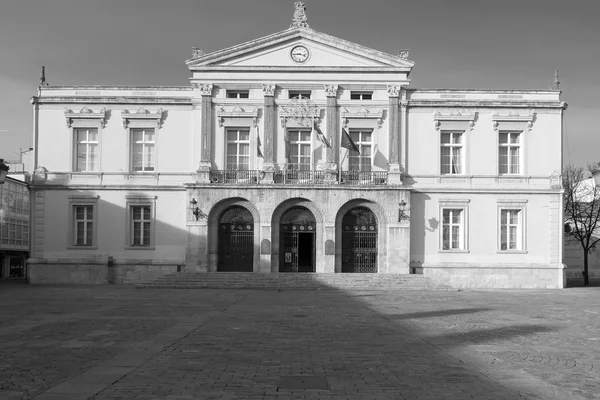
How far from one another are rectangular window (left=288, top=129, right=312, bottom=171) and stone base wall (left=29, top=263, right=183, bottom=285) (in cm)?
932

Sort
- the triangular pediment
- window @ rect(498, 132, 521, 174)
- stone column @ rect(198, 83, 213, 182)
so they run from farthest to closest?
window @ rect(498, 132, 521, 174), the triangular pediment, stone column @ rect(198, 83, 213, 182)

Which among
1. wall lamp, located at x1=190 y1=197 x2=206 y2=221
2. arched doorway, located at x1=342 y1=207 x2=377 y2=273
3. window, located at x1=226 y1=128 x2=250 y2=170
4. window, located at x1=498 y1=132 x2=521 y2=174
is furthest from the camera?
window, located at x1=498 y1=132 x2=521 y2=174

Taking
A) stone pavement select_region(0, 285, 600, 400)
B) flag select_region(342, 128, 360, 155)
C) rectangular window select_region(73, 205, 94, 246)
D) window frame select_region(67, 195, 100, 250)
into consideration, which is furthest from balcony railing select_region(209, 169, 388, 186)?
stone pavement select_region(0, 285, 600, 400)

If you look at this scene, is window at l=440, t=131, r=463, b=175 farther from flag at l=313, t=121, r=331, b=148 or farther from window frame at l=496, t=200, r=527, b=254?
flag at l=313, t=121, r=331, b=148

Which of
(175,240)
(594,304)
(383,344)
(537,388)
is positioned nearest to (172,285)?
(175,240)

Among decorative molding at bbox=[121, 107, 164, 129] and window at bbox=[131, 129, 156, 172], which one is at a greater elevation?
decorative molding at bbox=[121, 107, 164, 129]

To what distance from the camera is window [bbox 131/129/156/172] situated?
3878 cm

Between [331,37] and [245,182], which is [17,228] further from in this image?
[331,37]

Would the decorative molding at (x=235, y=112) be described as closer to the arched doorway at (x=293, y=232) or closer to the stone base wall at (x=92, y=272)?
the arched doorway at (x=293, y=232)

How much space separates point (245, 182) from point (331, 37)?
9.92m

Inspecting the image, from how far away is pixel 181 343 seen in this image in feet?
43.5

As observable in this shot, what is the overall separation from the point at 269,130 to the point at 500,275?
52.1 feet

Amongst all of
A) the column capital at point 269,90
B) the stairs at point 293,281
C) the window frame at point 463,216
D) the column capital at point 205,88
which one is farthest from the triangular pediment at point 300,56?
the stairs at point 293,281

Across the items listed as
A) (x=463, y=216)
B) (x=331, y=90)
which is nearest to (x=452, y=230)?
(x=463, y=216)
